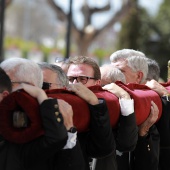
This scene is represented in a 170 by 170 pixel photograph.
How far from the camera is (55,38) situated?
6419cm

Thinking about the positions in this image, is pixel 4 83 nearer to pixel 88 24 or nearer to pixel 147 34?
pixel 88 24

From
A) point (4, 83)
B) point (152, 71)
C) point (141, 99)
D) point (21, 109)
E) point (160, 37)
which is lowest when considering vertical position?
point (160, 37)

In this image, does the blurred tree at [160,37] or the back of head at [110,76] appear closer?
the back of head at [110,76]

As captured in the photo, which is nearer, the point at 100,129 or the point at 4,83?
the point at 4,83

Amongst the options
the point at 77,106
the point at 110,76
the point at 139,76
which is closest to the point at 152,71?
the point at 139,76

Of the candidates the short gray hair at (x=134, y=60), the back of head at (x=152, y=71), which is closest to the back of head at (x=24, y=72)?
the short gray hair at (x=134, y=60)

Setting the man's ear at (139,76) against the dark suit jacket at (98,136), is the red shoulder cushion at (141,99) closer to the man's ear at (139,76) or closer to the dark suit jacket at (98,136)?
the dark suit jacket at (98,136)

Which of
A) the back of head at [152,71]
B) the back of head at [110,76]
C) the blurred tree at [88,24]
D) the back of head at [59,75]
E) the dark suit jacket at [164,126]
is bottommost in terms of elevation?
the blurred tree at [88,24]

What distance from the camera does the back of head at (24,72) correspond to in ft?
9.70

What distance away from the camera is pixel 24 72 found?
297 cm

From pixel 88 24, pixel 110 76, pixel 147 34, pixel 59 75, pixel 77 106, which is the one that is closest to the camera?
pixel 77 106

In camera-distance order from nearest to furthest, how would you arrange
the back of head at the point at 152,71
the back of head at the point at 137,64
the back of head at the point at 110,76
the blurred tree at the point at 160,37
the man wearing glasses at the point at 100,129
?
1. the man wearing glasses at the point at 100,129
2. the back of head at the point at 110,76
3. the back of head at the point at 137,64
4. the back of head at the point at 152,71
5. the blurred tree at the point at 160,37

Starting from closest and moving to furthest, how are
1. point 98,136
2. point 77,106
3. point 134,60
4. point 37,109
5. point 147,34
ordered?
point 37,109 < point 77,106 < point 98,136 < point 134,60 < point 147,34

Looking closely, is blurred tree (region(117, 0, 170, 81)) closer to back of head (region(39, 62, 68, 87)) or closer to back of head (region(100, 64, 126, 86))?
back of head (region(100, 64, 126, 86))
